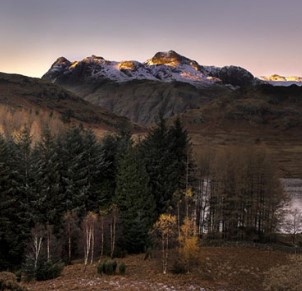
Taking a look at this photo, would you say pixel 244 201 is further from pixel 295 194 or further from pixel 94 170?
pixel 295 194

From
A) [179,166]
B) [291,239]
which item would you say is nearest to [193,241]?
[179,166]

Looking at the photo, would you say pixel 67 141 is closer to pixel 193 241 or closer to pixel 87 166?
pixel 87 166

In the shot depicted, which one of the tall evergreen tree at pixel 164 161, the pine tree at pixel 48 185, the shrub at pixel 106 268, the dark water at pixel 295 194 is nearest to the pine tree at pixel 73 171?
the pine tree at pixel 48 185

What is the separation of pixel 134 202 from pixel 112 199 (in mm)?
3865

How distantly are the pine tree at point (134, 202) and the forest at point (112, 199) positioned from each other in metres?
0.13

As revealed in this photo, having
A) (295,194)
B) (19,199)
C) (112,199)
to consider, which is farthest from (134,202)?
(295,194)

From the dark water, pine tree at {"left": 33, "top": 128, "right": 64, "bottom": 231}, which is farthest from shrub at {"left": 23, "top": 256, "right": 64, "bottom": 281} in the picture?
the dark water

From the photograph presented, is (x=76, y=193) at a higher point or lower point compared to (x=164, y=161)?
Answer: lower

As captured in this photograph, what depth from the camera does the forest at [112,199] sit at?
48.3 meters

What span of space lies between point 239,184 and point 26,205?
1426 inches

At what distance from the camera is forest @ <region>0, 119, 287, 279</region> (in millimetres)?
48281

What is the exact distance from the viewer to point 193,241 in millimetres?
41125

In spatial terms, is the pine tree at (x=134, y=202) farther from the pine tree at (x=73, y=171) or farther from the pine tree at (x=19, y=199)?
the pine tree at (x=19, y=199)

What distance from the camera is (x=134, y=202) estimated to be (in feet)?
173
